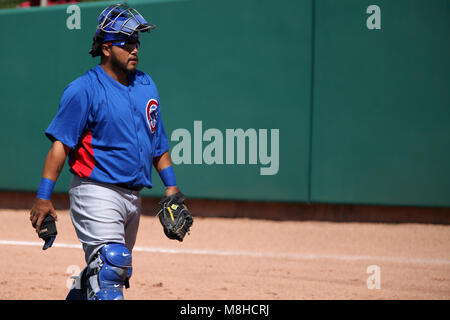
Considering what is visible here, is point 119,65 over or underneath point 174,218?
over

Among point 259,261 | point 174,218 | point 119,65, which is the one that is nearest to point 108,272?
point 174,218

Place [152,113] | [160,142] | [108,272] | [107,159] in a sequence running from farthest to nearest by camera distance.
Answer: [160,142]
[152,113]
[107,159]
[108,272]

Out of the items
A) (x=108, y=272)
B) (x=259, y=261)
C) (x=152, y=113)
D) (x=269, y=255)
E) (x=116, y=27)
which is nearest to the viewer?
(x=108, y=272)

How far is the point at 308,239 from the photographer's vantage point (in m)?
8.61

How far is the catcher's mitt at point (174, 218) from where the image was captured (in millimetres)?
4176

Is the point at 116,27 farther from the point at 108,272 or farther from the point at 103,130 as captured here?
the point at 108,272

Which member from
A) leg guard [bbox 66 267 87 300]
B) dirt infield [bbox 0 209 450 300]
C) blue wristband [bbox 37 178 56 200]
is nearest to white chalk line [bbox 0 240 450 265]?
dirt infield [bbox 0 209 450 300]

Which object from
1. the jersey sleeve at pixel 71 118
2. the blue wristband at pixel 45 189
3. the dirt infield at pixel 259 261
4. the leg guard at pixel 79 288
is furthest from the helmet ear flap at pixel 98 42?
the dirt infield at pixel 259 261

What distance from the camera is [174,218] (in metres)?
4.19

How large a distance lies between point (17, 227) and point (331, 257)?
16.0 ft

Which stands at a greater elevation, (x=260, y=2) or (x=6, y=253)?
(x=260, y=2)

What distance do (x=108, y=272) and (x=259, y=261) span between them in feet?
12.5

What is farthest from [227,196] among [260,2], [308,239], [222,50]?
[260,2]
